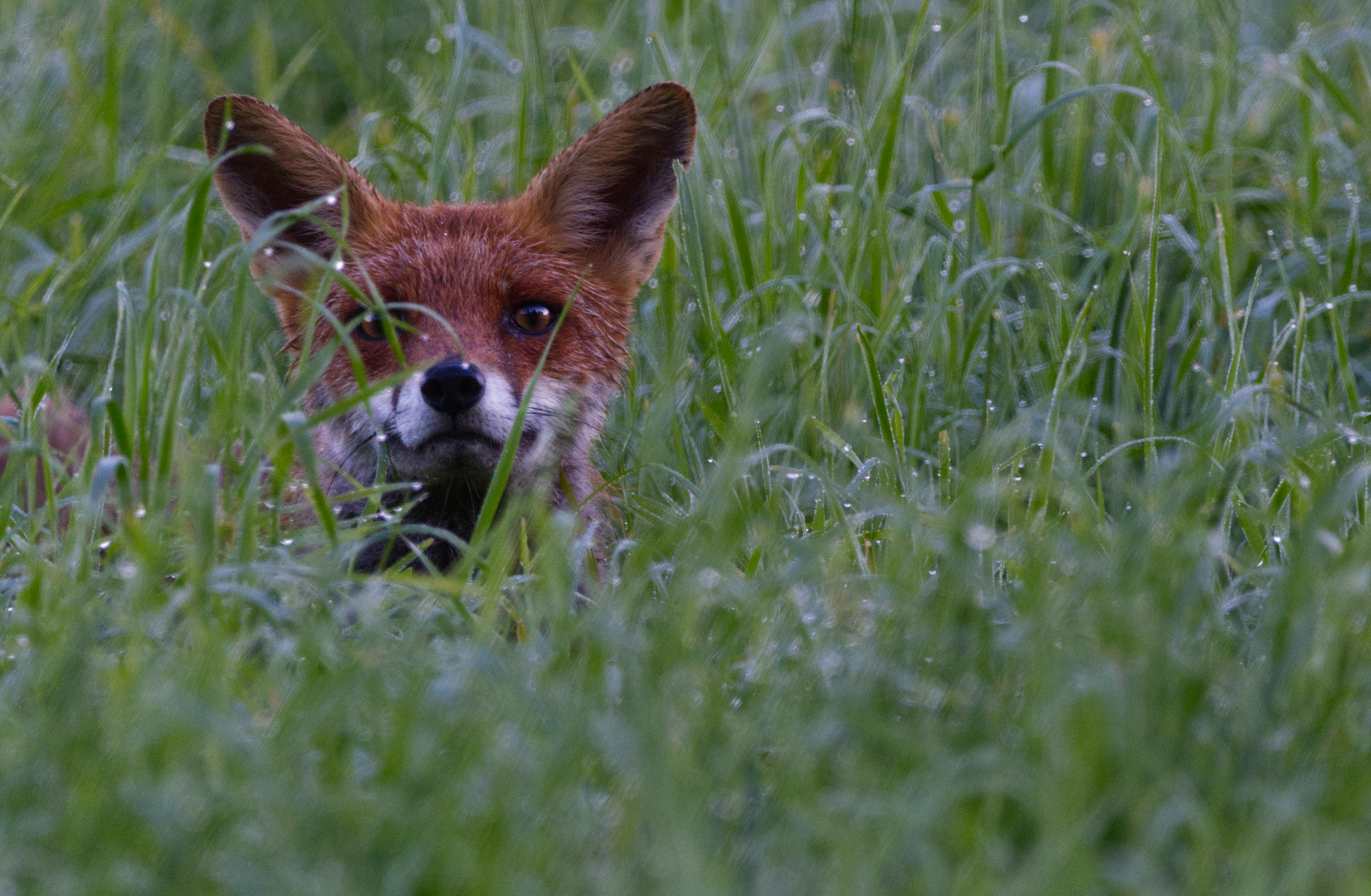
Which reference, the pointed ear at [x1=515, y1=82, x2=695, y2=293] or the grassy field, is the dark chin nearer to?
the grassy field

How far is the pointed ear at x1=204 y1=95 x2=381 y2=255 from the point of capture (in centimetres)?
364

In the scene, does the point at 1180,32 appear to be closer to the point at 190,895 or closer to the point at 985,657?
the point at 985,657

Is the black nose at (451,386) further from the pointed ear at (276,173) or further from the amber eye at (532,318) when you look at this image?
the pointed ear at (276,173)

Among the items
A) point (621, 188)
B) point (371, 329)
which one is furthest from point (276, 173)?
point (621, 188)

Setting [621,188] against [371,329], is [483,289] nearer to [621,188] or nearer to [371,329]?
[371,329]

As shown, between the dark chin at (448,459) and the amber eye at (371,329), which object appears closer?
the dark chin at (448,459)

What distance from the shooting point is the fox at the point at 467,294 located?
3.33 meters

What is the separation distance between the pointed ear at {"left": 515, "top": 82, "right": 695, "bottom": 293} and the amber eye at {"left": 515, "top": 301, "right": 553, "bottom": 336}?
0.31 m

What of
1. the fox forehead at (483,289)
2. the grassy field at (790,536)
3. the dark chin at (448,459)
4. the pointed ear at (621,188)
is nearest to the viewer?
the grassy field at (790,536)

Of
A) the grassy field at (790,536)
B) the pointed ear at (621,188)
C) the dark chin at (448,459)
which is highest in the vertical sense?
the pointed ear at (621,188)

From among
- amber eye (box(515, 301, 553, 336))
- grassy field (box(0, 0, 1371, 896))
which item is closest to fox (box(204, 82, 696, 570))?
amber eye (box(515, 301, 553, 336))

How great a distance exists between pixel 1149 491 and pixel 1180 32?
12.4 feet

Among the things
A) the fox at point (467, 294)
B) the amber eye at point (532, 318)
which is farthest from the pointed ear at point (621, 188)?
the amber eye at point (532, 318)

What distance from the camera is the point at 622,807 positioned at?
1985 mm
